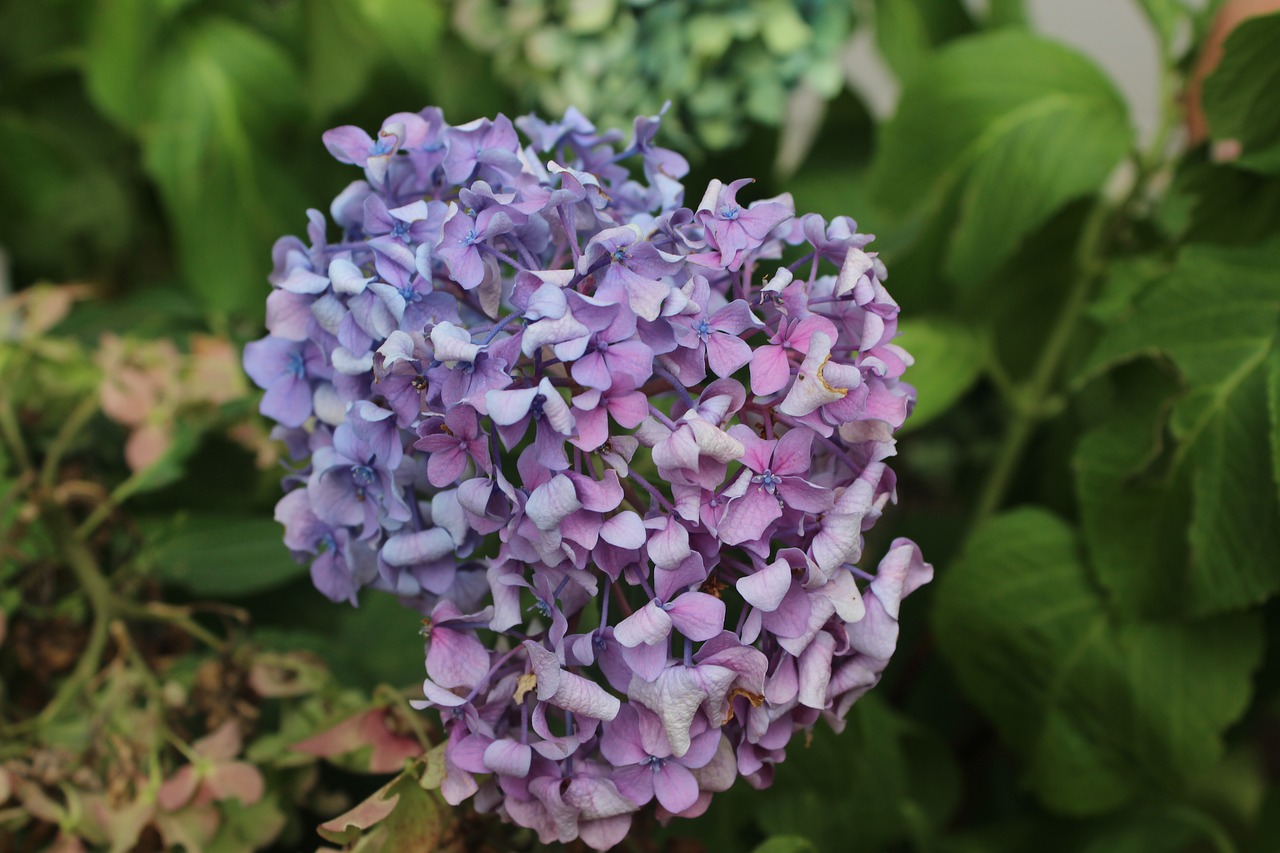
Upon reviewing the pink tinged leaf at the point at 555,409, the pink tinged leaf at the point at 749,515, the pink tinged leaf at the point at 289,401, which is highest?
the pink tinged leaf at the point at 555,409

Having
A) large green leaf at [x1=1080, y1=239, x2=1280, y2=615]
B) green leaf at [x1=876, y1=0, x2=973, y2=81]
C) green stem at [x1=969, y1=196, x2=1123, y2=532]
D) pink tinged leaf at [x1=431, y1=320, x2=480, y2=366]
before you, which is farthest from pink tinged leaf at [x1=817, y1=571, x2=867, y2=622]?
green leaf at [x1=876, y1=0, x2=973, y2=81]

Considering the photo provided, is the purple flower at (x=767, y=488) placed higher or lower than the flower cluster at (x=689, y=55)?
higher

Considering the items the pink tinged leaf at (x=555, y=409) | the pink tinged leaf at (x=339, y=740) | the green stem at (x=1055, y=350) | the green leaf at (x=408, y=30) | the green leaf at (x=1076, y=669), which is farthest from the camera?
the green leaf at (x=408, y=30)

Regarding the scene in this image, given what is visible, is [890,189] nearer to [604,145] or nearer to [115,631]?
[604,145]

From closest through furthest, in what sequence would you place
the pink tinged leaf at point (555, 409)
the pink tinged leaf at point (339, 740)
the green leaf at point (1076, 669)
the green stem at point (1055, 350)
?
the pink tinged leaf at point (555, 409) < the pink tinged leaf at point (339, 740) < the green leaf at point (1076, 669) < the green stem at point (1055, 350)

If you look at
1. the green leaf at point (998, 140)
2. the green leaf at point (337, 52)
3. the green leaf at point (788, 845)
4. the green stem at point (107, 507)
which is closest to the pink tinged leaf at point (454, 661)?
the green leaf at point (788, 845)

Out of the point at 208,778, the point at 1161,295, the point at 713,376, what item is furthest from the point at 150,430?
the point at 1161,295

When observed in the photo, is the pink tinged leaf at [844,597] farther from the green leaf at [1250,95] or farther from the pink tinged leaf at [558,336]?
the green leaf at [1250,95]

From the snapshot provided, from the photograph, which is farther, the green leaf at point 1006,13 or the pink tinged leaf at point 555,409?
the green leaf at point 1006,13

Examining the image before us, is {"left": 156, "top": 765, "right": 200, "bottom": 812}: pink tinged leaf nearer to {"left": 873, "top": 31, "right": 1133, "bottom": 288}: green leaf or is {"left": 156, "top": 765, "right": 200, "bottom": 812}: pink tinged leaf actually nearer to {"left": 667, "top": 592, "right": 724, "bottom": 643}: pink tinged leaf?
{"left": 667, "top": 592, "right": 724, "bottom": 643}: pink tinged leaf
